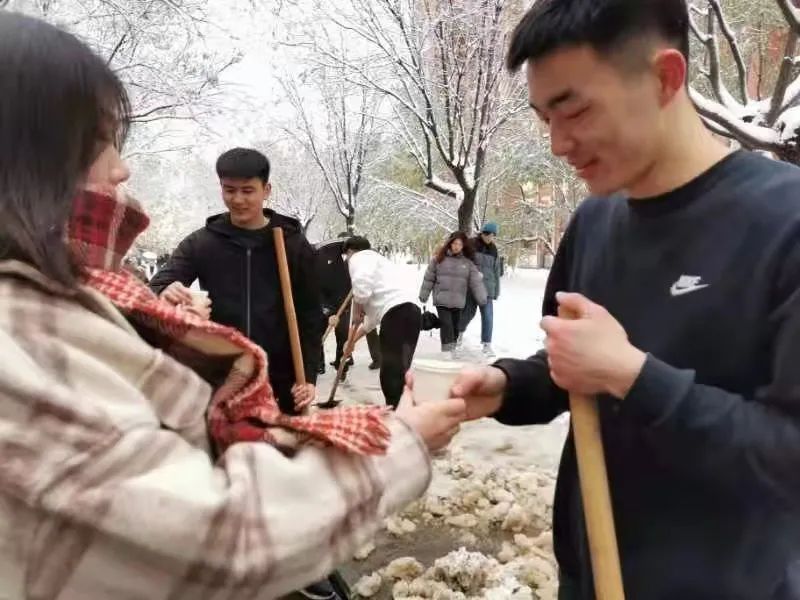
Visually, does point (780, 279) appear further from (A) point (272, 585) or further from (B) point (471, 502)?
(B) point (471, 502)

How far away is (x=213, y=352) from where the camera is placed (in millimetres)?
1072

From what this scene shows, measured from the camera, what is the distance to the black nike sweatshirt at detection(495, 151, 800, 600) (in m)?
1.03

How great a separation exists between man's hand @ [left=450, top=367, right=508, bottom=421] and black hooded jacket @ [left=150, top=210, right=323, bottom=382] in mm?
1943

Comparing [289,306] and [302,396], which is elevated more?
[289,306]

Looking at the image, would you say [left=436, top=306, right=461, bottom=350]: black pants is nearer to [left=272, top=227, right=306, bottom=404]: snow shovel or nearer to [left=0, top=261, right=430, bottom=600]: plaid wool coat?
[left=272, top=227, right=306, bottom=404]: snow shovel

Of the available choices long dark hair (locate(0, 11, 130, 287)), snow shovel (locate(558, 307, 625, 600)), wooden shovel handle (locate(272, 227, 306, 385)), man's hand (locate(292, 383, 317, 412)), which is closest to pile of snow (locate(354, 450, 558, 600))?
man's hand (locate(292, 383, 317, 412))

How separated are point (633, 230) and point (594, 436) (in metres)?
0.40

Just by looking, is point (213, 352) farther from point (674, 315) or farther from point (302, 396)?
point (302, 396)

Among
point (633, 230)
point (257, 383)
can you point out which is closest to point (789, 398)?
point (633, 230)

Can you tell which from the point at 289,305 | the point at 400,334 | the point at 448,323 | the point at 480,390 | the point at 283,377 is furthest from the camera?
the point at 448,323

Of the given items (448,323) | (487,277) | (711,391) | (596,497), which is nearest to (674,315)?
(711,391)

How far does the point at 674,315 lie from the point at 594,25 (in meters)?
0.51

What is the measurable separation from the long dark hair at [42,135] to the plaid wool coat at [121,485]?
2.1 inches

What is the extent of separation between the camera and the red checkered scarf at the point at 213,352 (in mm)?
971
